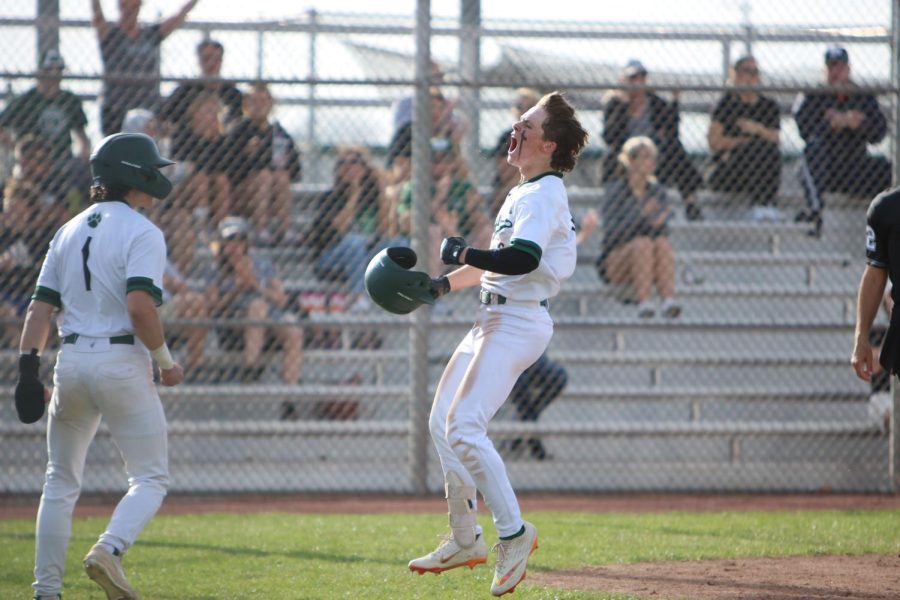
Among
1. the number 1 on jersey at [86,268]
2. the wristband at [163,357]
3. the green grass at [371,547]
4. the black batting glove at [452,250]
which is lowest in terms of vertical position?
the green grass at [371,547]

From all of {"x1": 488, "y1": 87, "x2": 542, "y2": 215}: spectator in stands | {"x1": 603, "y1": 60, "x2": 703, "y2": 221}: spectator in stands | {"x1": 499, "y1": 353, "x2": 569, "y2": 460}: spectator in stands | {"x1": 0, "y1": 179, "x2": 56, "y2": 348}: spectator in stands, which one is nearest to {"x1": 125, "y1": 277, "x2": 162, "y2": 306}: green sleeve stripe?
{"x1": 0, "y1": 179, "x2": 56, "y2": 348}: spectator in stands

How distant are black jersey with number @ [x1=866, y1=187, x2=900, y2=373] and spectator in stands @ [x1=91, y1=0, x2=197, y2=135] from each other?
5.67 meters

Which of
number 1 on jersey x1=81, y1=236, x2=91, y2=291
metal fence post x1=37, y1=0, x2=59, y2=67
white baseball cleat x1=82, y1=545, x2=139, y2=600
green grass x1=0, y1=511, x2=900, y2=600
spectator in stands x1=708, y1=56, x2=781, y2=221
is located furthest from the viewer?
spectator in stands x1=708, y1=56, x2=781, y2=221

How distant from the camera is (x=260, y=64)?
941 centimetres

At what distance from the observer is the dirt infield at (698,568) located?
16.7 feet

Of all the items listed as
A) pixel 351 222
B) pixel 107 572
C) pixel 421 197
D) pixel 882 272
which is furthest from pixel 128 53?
pixel 882 272

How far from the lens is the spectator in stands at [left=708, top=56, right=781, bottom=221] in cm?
988

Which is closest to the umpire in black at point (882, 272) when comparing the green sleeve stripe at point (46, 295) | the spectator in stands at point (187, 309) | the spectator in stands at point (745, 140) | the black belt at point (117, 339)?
the black belt at point (117, 339)

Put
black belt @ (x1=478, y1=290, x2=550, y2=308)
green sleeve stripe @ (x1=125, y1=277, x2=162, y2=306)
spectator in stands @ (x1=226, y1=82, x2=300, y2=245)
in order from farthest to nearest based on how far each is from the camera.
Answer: spectator in stands @ (x1=226, y1=82, x2=300, y2=245)
black belt @ (x1=478, y1=290, x2=550, y2=308)
green sleeve stripe @ (x1=125, y1=277, x2=162, y2=306)

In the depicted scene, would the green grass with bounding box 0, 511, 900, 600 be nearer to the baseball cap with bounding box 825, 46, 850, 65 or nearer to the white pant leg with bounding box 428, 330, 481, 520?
the white pant leg with bounding box 428, 330, 481, 520

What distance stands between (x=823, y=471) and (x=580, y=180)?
3.87 m

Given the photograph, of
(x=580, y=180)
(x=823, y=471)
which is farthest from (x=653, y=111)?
(x=823, y=471)

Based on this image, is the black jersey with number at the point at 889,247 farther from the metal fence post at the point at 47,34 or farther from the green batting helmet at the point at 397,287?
the metal fence post at the point at 47,34

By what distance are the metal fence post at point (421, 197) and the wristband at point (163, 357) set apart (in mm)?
4056
